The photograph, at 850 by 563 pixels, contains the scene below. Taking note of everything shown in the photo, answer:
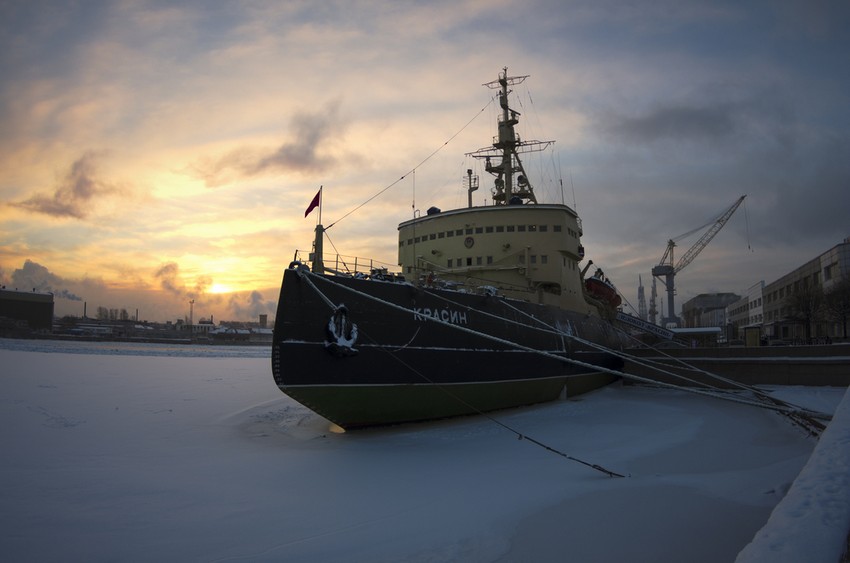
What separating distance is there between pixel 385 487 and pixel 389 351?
398cm

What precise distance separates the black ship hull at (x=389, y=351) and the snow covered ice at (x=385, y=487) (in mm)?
671

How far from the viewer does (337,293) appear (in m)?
11.0

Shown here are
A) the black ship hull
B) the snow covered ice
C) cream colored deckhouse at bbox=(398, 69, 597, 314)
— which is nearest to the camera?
the snow covered ice

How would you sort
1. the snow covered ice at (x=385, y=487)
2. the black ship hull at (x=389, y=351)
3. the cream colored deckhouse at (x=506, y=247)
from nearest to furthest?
the snow covered ice at (x=385, y=487), the black ship hull at (x=389, y=351), the cream colored deckhouse at (x=506, y=247)

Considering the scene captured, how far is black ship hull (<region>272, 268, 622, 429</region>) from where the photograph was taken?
34.6 ft

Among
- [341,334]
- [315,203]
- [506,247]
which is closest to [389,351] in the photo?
[341,334]

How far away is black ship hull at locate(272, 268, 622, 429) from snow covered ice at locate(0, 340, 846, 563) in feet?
2.20

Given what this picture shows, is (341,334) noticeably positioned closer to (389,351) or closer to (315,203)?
(389,351)

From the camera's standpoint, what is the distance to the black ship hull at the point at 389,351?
34.6 feet

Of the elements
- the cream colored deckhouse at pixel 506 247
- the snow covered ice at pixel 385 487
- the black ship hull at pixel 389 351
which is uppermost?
the cream colored deckhouse at pixel 506 247

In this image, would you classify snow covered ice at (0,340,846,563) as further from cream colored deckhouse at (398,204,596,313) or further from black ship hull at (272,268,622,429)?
cream colored deckhouse at (398,204,596,313)

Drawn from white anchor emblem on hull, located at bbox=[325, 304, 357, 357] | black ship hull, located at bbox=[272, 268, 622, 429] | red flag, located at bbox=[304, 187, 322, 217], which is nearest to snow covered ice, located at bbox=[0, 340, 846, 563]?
black ship hull, located at bbox=[272, 268, 622, 429]

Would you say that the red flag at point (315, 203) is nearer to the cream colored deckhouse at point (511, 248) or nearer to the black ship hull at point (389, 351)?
the black ship hull at point (389, 351)

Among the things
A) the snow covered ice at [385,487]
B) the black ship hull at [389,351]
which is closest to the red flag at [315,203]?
the black ship hull at [389,351]
